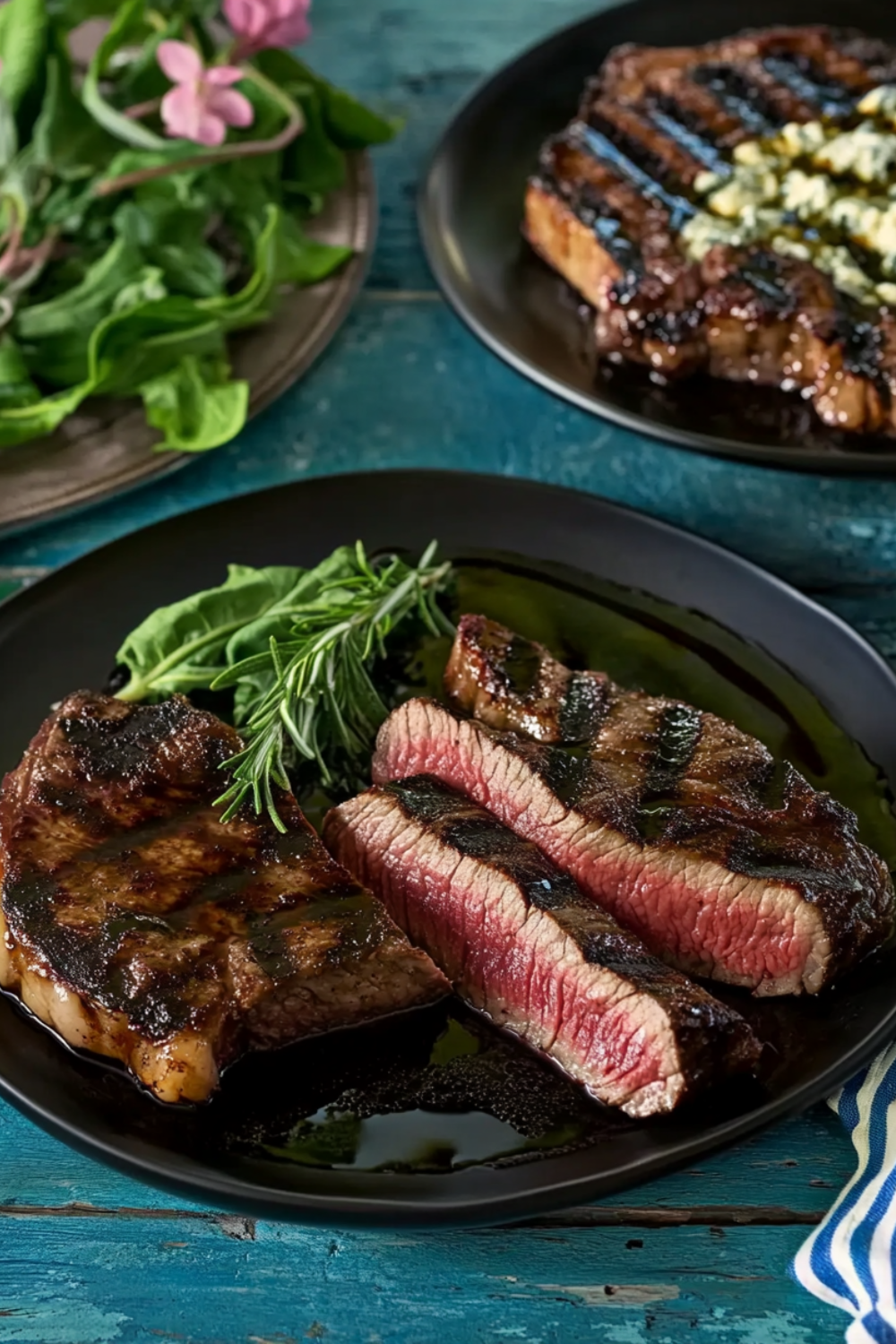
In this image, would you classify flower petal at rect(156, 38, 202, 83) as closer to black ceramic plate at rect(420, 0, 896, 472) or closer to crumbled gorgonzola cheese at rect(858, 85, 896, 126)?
black ceramic plate at rect(420, 0, 896, 472)

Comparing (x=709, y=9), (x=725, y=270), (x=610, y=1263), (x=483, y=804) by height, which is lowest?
(x=610, y=1263)

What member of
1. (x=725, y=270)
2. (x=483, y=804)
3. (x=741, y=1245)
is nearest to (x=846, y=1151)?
(x=741, y=1245)

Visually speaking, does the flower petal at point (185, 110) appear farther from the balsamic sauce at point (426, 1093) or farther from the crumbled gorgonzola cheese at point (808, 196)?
the balsamic sauce at point (426, 1093)

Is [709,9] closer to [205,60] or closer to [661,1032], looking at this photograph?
[205,60]

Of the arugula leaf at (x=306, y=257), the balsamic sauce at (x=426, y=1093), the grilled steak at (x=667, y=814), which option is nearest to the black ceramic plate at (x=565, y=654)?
the balsamic sauce at (x=426, y=1093)

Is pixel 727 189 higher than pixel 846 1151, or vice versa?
pixel 727 189
